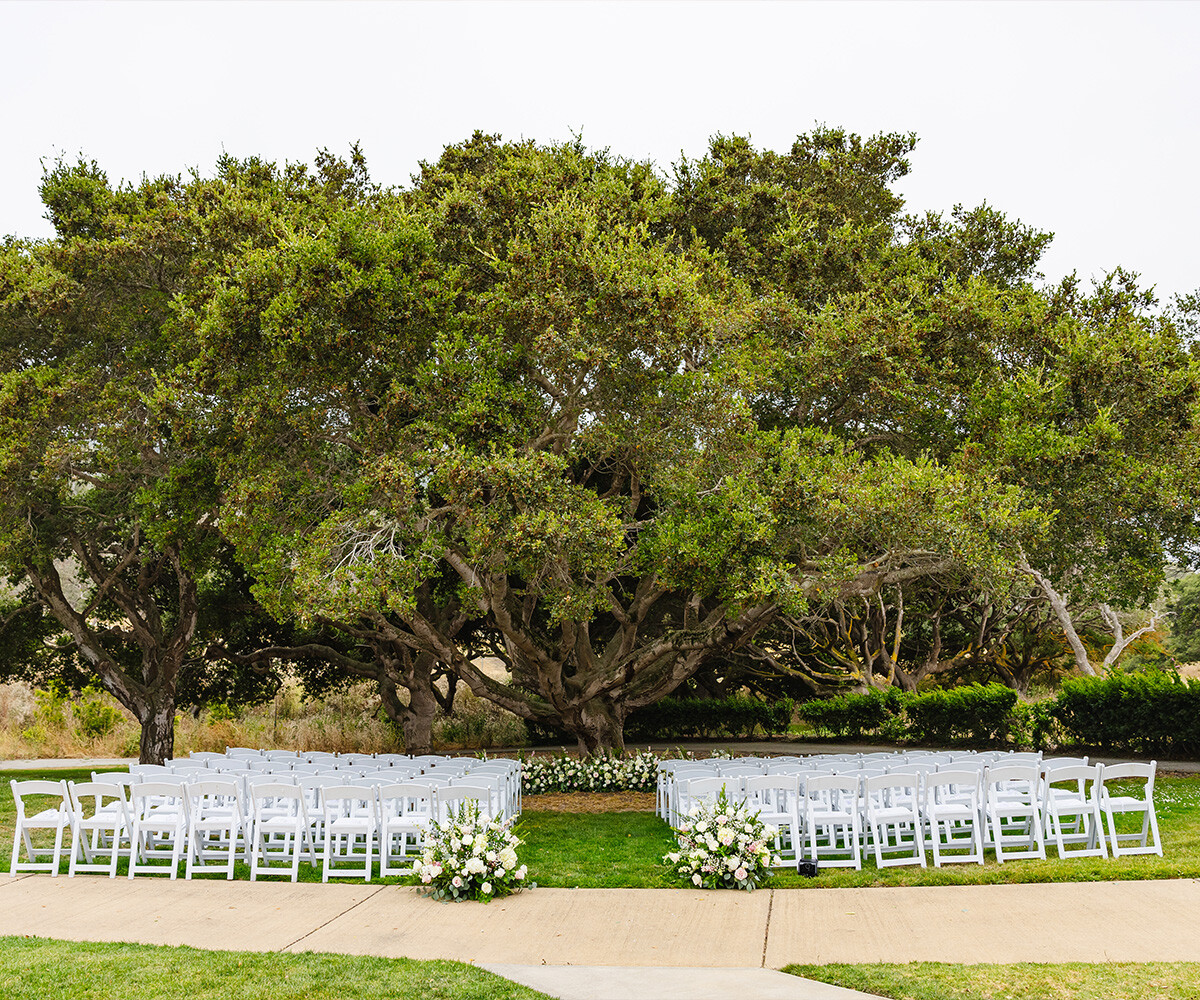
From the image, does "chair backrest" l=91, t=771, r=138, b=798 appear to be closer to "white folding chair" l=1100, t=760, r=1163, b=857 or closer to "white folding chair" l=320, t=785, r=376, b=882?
"white folding chair" l=320, t=785, r=376, b=882

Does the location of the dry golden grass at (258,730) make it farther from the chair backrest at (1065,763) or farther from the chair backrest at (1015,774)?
the chair backrest at (1015,774)

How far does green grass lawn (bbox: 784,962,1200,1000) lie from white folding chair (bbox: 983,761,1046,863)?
360 centimetres

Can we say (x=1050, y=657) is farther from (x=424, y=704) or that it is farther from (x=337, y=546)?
(x=337, y=546)

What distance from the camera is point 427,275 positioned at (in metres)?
14.3

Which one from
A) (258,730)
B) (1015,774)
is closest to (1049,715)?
(1015,774)

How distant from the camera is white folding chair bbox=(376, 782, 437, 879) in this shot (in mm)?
9570

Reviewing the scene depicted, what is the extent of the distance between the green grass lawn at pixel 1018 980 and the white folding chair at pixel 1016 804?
3.60 metres

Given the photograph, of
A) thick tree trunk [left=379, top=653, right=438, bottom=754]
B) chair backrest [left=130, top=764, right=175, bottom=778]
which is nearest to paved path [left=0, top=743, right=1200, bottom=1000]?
chair backrest [left=130, top=764, right=175, bottom=778]

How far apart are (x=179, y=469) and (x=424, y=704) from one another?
10.5 metres

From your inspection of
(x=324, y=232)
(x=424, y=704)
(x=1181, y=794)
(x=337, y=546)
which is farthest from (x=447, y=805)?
(x=424, y=704)

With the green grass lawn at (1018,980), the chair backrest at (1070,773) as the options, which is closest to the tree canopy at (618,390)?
the chair backrest at (1070,773)

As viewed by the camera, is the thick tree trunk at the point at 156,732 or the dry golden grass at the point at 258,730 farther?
the dry golden grass at the point at 258,730

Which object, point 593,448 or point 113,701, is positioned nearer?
point 593,448

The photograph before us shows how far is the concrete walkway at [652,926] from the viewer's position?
637cm
